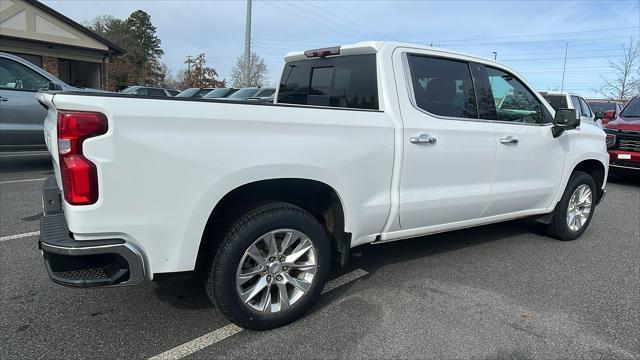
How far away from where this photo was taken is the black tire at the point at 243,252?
8.89 feet

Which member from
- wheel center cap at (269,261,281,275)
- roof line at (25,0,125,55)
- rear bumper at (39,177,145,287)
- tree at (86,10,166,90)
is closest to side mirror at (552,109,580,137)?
wheel center cap at (269,261,281,275)

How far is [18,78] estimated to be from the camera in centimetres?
767

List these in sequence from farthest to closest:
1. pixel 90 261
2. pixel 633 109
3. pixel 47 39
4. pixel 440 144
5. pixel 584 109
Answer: pixel 47 39
pixel 584 109
pixel 633 109
pixel 440 144
pixel 90 261

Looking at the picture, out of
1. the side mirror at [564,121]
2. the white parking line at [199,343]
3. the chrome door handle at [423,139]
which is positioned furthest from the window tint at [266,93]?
the white parking line at [199,343]

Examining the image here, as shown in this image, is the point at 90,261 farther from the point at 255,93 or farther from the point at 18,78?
the point at 255,93

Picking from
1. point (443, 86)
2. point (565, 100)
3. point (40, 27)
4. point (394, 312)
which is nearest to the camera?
point (394, 312)

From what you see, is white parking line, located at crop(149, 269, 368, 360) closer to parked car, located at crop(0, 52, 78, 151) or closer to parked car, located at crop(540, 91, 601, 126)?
parked car, located at crop(0, 52, 78, 151)

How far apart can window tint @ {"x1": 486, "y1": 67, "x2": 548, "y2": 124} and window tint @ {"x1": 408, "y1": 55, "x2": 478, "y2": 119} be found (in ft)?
1.13

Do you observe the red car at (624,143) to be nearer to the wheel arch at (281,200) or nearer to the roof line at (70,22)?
the wheel arch at (281,200)

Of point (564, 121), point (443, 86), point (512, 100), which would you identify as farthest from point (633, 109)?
point (443, 86)

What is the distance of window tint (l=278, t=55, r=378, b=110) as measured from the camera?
3.61 meters

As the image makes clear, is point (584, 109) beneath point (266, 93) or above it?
above

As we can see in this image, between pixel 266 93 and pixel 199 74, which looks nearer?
pixel 266 93

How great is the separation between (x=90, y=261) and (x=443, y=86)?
114 inches
